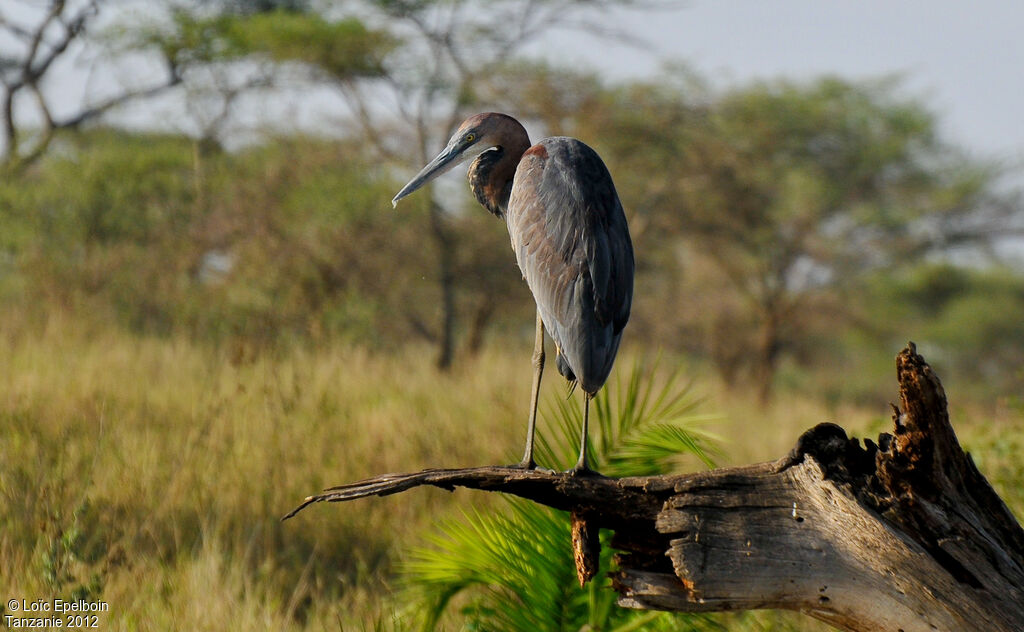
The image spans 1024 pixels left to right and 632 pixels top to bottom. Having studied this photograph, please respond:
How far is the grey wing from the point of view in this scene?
2.85m

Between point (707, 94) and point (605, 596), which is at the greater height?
point (707, 94)

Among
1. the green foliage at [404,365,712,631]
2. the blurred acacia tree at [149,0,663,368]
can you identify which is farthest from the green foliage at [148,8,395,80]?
the green foliage at [404,365,712,631]

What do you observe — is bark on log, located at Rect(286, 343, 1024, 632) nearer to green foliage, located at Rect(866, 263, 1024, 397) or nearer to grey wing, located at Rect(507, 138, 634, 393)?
grey wing, located at Rect(507, 138, 634, 393)

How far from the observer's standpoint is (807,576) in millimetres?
2635

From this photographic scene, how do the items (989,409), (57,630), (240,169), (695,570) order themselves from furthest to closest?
1. (989,409)
2. (240,169)
3. (57,630)
4. (695,570)

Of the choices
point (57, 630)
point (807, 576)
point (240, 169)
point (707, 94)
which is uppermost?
point (707, 94)

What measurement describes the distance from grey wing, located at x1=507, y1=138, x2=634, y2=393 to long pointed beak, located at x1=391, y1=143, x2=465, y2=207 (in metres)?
0.23

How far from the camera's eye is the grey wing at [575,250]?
A: 2850 mm

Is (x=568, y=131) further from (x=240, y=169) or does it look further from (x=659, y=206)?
(x=240, y=169)

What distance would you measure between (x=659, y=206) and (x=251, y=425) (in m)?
10.6

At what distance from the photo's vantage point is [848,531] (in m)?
2.60

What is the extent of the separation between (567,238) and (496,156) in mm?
Answer: 424

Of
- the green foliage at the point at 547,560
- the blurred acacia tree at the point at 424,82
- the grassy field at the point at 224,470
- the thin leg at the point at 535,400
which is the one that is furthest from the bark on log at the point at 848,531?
the blurred acacia tree at the point at 424,82

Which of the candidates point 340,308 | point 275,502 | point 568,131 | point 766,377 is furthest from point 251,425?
point 766,377
